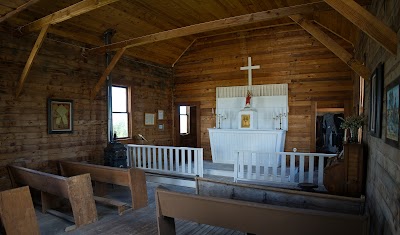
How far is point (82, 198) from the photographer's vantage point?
11.7ft

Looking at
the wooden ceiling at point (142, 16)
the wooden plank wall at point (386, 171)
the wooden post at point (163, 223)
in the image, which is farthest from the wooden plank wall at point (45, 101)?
the wooden plank wall at point (386, 171)

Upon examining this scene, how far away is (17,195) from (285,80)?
6.32 m

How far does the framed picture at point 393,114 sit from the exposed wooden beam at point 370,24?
12.0 inches

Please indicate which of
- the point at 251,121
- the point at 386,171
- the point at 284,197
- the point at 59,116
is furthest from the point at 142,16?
the point at 386,171

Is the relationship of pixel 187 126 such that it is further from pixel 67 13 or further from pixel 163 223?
pixel 163 223

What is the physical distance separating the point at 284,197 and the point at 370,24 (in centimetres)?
181

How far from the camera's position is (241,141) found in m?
7.00

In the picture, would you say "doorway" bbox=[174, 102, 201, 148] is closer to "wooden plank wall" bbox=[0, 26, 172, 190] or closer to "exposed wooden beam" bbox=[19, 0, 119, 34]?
"wooden plank wall" bbox=[0, 26, 172, 190]

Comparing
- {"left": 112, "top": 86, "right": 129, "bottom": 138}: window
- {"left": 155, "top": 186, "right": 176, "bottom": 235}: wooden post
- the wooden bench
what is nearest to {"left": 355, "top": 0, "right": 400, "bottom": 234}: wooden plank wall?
the wooden bench

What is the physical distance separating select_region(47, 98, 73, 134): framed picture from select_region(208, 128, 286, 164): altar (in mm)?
3704

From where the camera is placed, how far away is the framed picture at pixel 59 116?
521cm

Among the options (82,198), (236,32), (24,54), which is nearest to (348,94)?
(236,32)

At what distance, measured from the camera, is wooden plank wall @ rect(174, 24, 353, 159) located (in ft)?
21.3

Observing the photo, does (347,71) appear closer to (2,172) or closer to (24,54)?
(24,54)
